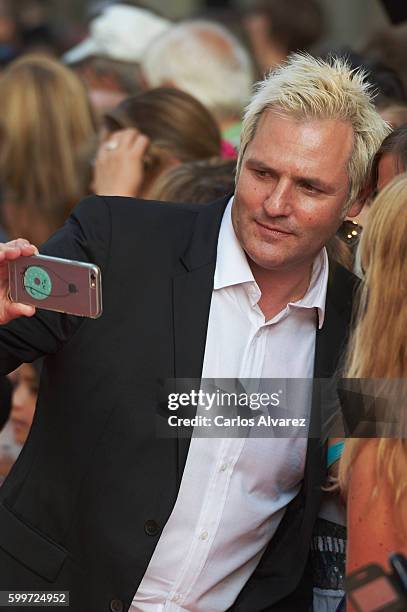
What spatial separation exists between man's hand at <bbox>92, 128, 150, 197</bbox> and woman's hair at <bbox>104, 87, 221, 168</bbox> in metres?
0.03

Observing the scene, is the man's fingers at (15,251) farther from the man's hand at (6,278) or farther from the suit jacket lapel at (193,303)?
the suit jacket lapel at (193,303)

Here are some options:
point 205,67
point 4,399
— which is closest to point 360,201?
point 4,399

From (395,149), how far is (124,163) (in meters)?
1.51

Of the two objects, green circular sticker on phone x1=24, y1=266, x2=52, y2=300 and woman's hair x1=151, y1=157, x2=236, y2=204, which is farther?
woman's hair x1=151, y1=157, x2=236, y2=204

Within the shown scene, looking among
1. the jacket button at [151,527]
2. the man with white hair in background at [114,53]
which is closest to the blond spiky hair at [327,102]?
the jacket button at [151,527]

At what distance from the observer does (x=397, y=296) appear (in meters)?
2.37

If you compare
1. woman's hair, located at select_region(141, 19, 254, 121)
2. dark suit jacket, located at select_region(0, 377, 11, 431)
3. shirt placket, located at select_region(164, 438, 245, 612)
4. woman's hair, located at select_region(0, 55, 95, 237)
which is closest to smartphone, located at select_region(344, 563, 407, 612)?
shirt placket, located at select_region(164, 438, 245, 612)

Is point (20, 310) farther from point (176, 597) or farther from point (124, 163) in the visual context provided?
point (124, 163)

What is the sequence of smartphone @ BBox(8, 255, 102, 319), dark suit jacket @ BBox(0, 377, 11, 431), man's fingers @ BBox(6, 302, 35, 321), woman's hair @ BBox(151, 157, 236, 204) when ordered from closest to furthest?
smartphone @ BBox(8, 255, 102, 319)
man's fingers @ BBox(6, 302, 35, 321)
dark suit jacket @ BBox(0, 377, 11, 431)
woman's hair @ BBox(151, 157, 236, 204)

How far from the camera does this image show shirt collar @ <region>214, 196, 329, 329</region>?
104 inches

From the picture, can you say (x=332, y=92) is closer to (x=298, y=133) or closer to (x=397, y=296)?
(x=298, y=133)

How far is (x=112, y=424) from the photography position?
8.38 feet

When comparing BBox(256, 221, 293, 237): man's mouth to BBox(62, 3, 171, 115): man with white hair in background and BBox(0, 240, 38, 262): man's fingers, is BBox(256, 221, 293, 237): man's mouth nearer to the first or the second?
BBox(0, 240, 38, 262): man's fingers

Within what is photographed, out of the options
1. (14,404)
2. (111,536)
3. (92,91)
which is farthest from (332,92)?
(92,91)
